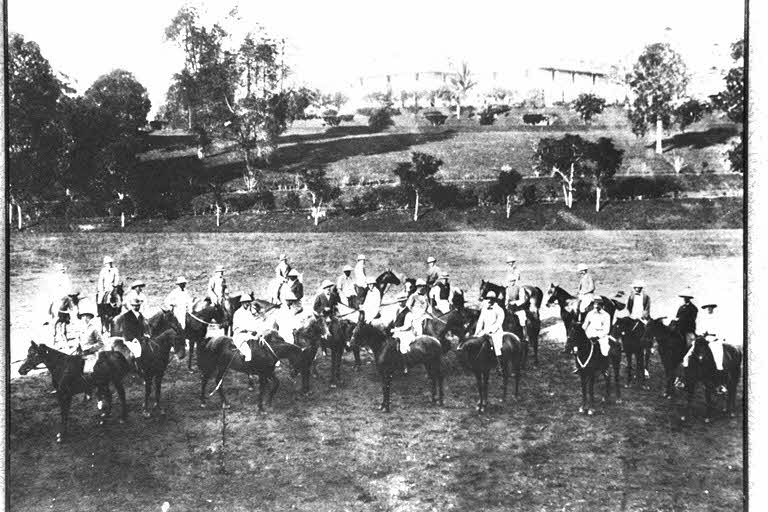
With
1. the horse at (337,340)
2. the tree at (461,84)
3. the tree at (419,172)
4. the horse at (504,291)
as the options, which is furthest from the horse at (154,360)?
the tree at (461,84)

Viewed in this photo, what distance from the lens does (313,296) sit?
870 centimetres

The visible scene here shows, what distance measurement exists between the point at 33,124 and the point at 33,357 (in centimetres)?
266

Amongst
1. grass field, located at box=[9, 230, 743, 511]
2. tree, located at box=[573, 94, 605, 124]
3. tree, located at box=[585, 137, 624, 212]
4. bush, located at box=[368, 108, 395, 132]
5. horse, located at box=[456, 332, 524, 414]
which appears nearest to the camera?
grass field, located at box=[9, 230, 743, 511]

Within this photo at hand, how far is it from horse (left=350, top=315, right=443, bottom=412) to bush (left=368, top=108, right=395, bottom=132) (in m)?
2.75

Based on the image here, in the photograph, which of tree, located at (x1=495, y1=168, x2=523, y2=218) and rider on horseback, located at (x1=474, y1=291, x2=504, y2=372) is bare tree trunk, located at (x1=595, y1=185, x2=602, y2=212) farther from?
rider on horseback, located at (x1=474, y1=291, x2=504, y2=372)

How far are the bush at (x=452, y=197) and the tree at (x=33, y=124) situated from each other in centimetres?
451

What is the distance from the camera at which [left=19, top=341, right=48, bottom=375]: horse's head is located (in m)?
7.32

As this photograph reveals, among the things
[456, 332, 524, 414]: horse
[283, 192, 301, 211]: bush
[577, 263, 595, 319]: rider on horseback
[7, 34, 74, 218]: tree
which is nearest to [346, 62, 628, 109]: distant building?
[283, 192, 301, 211]: bush

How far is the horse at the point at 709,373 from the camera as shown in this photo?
745 centimetres

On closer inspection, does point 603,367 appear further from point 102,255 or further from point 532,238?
point 102,255

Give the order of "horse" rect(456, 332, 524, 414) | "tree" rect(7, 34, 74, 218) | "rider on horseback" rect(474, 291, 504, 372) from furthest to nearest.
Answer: "rider on horseback" rect(474, 291, 504, 372)
"horse" rect(456, 332, 524, 414)
"tree" rect(7, 34, 74, 218)

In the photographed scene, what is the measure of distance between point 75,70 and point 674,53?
22.6ft

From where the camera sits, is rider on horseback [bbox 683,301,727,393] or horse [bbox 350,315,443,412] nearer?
rider on horseback [bbox 683,301,727,393]

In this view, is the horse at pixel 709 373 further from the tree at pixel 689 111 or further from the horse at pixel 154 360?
the horse at pixel 154 360
